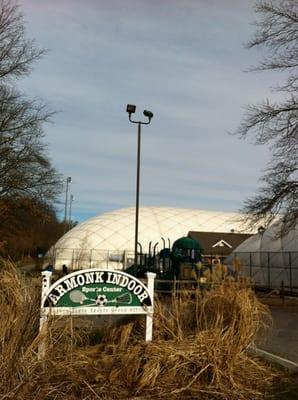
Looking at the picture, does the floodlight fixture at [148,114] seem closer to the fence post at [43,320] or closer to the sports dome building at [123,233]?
the fence post at [43,320]

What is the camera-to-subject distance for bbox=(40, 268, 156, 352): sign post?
6.26 meters

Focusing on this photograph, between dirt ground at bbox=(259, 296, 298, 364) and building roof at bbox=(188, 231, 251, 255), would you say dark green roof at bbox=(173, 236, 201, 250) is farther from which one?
building roof at bbox=(188, 231, 251, 255)

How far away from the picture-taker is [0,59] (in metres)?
20.2

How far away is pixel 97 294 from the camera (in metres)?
6.56

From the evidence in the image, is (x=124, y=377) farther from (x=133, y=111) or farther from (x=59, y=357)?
(x=133, y=111)

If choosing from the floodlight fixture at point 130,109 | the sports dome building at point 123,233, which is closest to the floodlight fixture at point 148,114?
the floodlight fixture at point 130,109

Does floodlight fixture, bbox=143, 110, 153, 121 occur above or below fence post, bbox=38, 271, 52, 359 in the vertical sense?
above

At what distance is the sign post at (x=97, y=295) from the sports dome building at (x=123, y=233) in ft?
152

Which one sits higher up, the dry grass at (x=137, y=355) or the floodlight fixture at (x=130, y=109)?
the floodlight fixture at (x=130, y=109)

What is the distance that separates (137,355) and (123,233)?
197 ft

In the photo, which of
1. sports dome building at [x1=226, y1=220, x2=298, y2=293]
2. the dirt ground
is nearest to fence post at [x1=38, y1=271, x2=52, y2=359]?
the dirt ground

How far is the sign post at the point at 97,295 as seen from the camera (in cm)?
626

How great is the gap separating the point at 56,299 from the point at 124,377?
1343mm

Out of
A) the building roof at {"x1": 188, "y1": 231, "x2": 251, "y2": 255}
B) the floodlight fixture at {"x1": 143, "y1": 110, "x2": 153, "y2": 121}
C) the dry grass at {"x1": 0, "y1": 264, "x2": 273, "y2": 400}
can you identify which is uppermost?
the floodlight fixture at {"x1": 143, "y1": 110, "x2": 153, "y2": 121}
